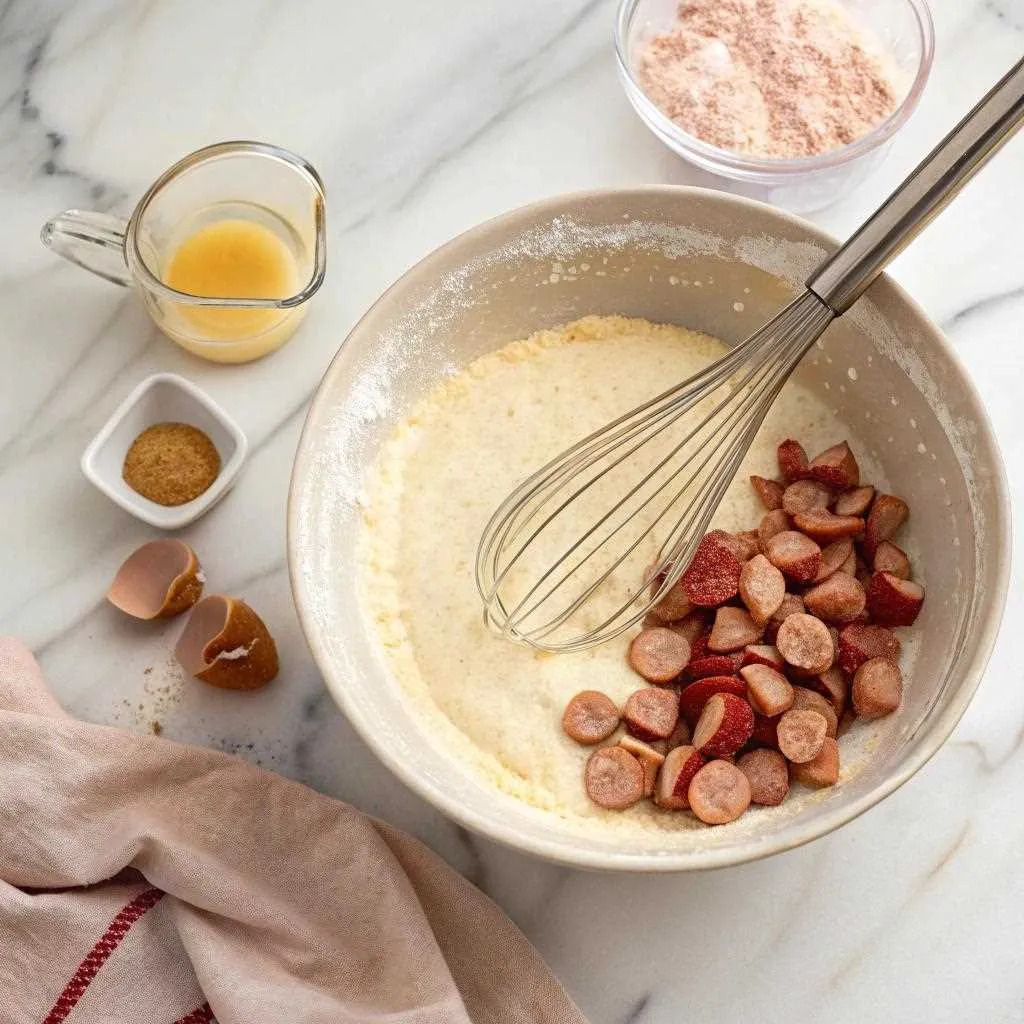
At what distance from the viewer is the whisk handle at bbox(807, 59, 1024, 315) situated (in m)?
0.70

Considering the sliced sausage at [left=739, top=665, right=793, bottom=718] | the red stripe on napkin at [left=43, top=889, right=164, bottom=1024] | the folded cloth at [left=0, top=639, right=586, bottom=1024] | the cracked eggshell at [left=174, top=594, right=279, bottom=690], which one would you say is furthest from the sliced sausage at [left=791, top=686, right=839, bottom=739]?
the red stripe on napkin at [left=43, top=889, right=164, bottom=1024]

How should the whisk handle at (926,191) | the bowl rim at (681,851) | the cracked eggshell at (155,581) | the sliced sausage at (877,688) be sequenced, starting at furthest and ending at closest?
1. the cracked eggshell at (155,581)
2. the sliced sausage at (877,688)
3. the bowl rim at (681,851)
4. the whisk handle at (926,191)

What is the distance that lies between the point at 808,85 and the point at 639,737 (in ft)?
2.08

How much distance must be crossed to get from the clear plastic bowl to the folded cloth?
664 millimetres

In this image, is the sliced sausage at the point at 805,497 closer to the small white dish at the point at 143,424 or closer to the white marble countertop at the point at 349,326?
the white marble countertop at the point at 349,326

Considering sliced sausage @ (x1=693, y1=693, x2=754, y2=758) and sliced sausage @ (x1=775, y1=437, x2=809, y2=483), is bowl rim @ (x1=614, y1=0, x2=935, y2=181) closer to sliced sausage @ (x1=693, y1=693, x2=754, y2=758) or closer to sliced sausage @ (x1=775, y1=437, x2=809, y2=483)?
sliced sausage @ (x1=775, y1=437, x2=809, y2=483)

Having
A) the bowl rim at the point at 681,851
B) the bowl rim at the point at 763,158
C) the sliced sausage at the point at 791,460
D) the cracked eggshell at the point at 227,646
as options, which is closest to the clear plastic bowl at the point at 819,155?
the bowl rim at the point at 763,158

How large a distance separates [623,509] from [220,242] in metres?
0.46

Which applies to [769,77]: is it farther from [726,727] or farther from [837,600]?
[726,727]

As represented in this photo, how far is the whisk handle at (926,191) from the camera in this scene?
0.70 m

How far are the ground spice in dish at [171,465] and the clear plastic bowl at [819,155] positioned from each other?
1.71 ft

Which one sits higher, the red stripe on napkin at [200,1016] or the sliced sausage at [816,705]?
the sliced sausage at [816,705]

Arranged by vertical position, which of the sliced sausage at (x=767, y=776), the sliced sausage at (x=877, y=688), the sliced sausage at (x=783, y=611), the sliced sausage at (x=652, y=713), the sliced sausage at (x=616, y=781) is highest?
the sliced sausage at (x=877, y=688)

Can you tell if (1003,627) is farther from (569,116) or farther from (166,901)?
(166,901)
